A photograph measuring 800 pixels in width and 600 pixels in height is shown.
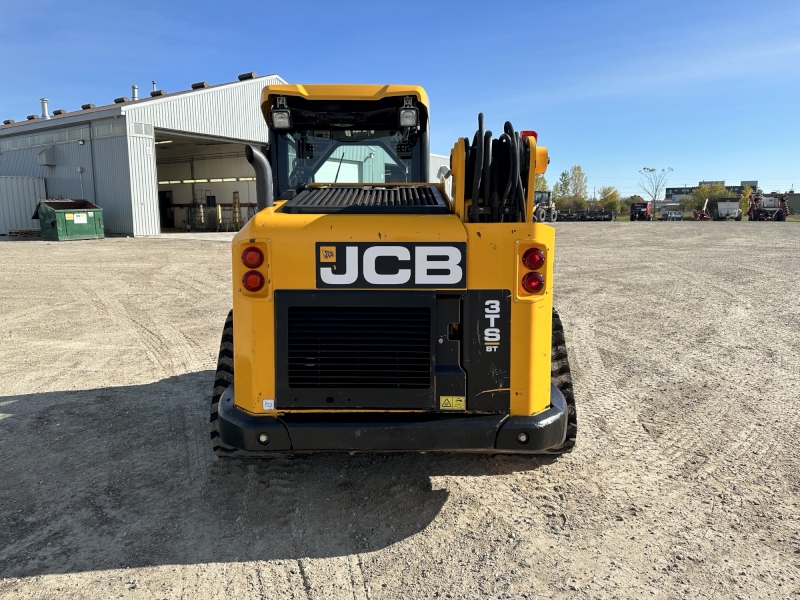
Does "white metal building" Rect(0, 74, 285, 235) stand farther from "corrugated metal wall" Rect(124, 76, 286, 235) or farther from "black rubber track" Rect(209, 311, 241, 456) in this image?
"black rubber track" Rect(209, 311, 241, 456)

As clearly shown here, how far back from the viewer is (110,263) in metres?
15.0

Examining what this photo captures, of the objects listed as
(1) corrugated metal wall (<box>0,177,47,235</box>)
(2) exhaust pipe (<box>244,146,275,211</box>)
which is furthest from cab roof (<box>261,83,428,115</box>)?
(1) corrugated metal wall (<box>0,177,47,235</box>)

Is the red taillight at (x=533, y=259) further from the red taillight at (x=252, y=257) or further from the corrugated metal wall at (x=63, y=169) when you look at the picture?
the corrugated metal wall at (x=63, y=169)

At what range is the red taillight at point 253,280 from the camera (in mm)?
2936

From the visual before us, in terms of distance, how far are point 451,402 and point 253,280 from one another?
47.3 inches

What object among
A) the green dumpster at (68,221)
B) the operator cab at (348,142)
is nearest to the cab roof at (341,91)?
the operator cab at (348,142)

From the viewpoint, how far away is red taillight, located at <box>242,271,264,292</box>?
9.63 ft

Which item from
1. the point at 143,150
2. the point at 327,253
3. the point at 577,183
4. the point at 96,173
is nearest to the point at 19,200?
the point at 96,173

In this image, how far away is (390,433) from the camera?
2.93 meters

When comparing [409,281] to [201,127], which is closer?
[409,281]

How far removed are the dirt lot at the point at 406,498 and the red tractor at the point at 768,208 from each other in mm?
51332

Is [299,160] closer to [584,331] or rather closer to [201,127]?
[584,331]

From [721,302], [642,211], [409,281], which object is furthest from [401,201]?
[642,211]

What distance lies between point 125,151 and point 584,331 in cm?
2225
